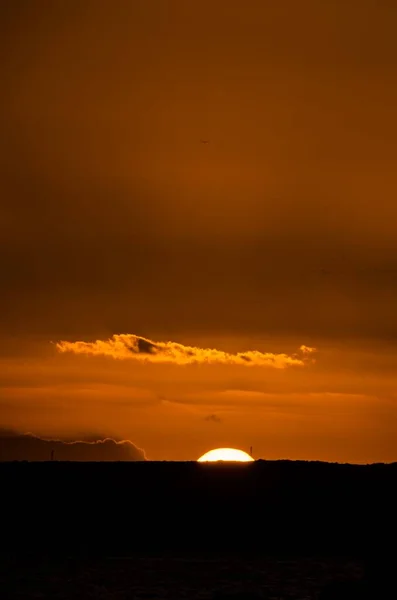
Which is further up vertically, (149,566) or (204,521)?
(204,521)

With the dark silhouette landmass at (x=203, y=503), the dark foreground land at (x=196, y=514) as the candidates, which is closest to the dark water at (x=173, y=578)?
the dark foreground land at (x=196, y=514)

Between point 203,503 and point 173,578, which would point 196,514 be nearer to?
point 203,503

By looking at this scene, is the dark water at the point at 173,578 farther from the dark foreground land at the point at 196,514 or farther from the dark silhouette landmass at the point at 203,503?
the dark silhouette landmass at the point at 203,503

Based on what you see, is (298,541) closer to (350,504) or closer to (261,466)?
(350,504)

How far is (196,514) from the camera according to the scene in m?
103

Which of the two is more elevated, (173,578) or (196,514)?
(196,514)

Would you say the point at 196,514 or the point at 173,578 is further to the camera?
the point at 196,514

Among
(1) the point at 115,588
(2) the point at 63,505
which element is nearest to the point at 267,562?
(1) the point at 115,588

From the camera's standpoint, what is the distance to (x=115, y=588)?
189 ft

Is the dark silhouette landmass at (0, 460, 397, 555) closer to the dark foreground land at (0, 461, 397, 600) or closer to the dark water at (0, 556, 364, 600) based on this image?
the dark foreground land at (0, 461, 397, 600)

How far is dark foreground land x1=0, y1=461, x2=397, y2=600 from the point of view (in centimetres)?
7675

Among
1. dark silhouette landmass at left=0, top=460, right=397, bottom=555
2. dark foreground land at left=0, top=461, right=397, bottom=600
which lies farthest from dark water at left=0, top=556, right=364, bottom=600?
dark silhouette landmass at left=0, top=460, right=397, bottom=555

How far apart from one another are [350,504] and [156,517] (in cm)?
1352

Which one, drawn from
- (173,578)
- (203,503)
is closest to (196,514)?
(203,503)
